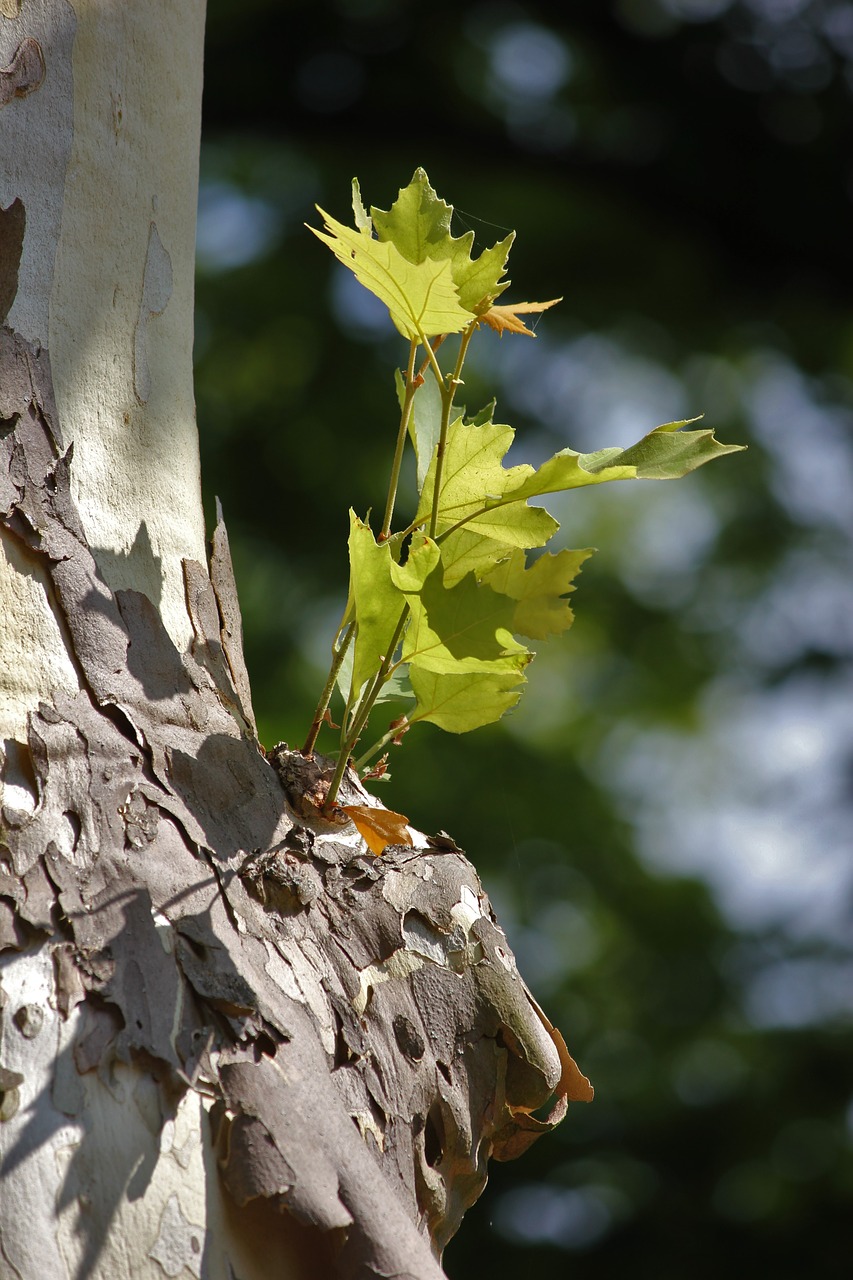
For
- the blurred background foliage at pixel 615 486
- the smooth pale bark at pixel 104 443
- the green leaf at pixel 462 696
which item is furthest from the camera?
the blurred background foliage at pixel 615 486

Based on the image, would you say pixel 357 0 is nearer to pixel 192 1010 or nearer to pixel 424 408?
pixel 424 408

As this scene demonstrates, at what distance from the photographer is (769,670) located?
3.69 meters

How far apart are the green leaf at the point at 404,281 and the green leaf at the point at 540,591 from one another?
0.50 feet

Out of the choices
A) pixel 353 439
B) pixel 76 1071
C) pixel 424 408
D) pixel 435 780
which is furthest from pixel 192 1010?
pixel 353 439

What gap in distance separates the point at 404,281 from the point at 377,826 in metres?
0.30

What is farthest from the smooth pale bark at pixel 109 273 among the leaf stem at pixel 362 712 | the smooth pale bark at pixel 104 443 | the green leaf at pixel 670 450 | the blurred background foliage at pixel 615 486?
the blurred background foliage at pixel 615 486

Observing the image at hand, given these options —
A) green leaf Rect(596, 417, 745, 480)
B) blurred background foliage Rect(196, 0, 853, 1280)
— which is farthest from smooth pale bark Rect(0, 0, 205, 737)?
blurred background foliage Rect(196, 0, 853, 1280)

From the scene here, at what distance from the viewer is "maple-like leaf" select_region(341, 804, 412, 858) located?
594 mm

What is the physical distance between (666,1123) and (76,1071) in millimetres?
3656

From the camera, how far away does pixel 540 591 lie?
645 millimetres

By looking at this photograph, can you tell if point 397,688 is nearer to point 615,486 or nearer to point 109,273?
point 109,273

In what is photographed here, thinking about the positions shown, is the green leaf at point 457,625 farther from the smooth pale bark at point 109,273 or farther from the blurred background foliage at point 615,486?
the blurred background foliage at point 615,486

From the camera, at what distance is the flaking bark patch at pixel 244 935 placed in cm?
45

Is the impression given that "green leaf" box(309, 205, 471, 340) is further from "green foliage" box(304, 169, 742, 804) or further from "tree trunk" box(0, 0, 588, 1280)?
"tree trunk" box(0, 0, 588, 1280)
